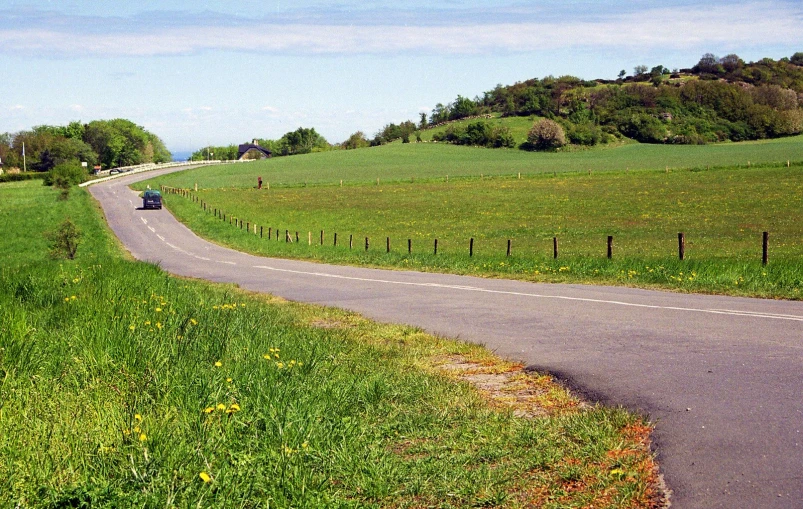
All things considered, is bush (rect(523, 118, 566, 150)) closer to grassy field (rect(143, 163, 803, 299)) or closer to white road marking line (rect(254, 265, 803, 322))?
grassy field (rect(143, 163, 803, 299))

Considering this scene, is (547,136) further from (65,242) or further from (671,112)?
(65,242)

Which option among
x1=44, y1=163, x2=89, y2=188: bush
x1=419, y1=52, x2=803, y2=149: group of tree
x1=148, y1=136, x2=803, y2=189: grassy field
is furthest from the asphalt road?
x1=419, y1=52, x2=803, y2=149: group of tree

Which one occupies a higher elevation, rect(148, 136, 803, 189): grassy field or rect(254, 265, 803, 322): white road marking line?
rect(148, 136, 803, 189): grassy field

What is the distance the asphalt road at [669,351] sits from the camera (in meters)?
6.12

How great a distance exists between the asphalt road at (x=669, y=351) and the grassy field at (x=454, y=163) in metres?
80.7

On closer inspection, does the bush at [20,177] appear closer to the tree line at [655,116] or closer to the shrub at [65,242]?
the tree line at [655,116]

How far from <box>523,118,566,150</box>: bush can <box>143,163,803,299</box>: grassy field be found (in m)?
58.3

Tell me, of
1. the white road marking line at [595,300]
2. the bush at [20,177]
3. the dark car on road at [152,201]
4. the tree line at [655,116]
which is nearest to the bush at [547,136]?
the tree line at [655,116]

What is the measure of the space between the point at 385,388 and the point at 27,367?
3.24m

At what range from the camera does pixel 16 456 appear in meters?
5.68

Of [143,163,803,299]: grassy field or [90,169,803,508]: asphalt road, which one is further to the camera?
[143,163,803,299]: grassy field

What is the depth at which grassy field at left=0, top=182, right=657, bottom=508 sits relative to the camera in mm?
5500

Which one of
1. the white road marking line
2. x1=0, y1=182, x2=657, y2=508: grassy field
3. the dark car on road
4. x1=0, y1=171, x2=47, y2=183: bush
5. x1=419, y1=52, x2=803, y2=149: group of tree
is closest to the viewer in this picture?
x1=0, y1=182, x2=657, y2=508: grassy field

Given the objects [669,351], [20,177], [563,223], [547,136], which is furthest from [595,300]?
[547,136]
